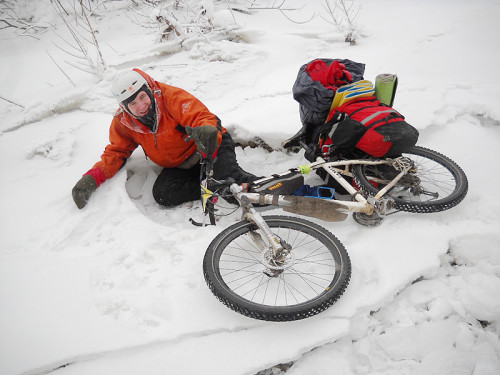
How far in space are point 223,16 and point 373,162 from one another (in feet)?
18.0

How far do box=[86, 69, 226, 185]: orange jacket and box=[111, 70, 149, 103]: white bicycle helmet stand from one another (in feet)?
0.51

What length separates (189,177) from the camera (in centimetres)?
357

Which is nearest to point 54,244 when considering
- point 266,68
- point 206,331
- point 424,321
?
point 206,331

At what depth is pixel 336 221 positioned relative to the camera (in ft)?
8.41

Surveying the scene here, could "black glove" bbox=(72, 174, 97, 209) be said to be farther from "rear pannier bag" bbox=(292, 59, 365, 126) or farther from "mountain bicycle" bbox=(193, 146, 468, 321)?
"rear pannier bag" bbox=(292, 59, 365, 126)

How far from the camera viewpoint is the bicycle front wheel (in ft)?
6.26

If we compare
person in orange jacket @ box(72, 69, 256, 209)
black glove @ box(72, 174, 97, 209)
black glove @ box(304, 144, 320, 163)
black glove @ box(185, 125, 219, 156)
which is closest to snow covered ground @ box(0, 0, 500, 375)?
black glove @ box(72, 174, 97, 209)

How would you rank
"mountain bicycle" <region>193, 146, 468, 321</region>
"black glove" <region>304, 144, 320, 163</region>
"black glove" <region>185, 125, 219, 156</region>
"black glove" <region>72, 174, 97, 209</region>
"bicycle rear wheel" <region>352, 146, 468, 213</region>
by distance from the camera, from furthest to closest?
1. "black glove" <region>304, 144, 320, 163</region>
2. "black glove" <region>72, 174, 97, 209</region>
3. "black glove" <region>185, 125, 219, 156</region>
4. "bicycle rear wheel" <region>352, 146, 468, 213</region>
5. "mountain bicycle" <region>193, 146, 468, 321</region>

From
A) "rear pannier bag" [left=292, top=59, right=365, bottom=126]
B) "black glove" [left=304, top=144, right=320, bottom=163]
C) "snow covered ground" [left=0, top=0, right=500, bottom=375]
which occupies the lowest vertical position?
"snow covered ground" [left=0, top=0, right=500, bottom=375]

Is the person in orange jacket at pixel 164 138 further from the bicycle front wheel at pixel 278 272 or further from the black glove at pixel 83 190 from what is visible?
the bicycle front wheel at pixel 278 272

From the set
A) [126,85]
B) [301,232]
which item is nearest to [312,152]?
[301,232]

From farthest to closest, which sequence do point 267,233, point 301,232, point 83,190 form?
point 83,190 → point 301,232 → point 267,233

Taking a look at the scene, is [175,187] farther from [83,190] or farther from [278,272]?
[278,272]

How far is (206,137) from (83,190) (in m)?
1.39
